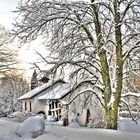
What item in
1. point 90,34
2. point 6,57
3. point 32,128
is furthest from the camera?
point 6,57

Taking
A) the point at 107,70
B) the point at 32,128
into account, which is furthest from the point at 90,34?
the point at 32,128

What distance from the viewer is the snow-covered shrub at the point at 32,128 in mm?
13816

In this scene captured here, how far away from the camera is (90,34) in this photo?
19172 mm

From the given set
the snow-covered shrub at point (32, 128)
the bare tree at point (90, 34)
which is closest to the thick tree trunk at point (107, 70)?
the bare tree at point (90, 34)

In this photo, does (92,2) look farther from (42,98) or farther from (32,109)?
(32,109)

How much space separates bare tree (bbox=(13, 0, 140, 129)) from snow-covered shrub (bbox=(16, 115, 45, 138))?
13.2 feet

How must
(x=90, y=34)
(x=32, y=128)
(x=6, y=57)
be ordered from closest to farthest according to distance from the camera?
1. (x=32, y=128)
2. (x=90, y=34)
3. (x=6, y=57)

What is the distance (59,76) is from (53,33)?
222cm

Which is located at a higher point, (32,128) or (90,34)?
(90,34)

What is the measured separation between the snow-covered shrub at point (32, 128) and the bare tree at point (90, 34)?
4028 mm

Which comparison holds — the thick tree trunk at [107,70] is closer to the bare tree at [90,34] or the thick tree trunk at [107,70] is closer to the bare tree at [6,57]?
the bare tree at [90,34]

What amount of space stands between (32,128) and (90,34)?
699cm

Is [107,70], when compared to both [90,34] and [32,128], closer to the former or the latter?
[90,34]

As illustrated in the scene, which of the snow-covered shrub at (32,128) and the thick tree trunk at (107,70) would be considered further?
the thick tree trunk at (107,70)
